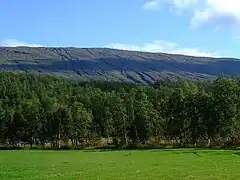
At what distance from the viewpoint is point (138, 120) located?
132m

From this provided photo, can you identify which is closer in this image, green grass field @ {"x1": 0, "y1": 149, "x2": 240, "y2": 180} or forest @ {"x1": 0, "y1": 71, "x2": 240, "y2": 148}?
green grass field @ {"x1": 0, "y1": 149, "x2": 240, "y2": 180}

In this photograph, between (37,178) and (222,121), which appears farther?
(222,121)

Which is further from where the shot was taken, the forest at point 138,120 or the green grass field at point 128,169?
the forest at point 138,120

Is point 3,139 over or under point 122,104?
under

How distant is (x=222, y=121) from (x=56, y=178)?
82.9m

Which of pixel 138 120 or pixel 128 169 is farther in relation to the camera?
pixel 138 120

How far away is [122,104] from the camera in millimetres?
140750

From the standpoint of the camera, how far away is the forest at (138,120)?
11681 centimetres

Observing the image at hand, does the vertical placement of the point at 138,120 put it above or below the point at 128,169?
below

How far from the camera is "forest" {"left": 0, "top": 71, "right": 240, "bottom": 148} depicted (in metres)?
117

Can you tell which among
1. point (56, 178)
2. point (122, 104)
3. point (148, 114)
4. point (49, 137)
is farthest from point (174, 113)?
point (56, 178)

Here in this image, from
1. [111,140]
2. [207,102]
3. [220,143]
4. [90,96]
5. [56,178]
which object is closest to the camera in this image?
[56,178]

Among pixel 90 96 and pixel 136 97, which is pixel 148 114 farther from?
pixel 90 96

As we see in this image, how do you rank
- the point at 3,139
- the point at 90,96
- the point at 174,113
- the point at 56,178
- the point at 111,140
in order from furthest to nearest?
1. the point at 90,96
2. the point at 3,139
3. the point at 111,140
4. the point at 174,113
5. the point at 56,178
